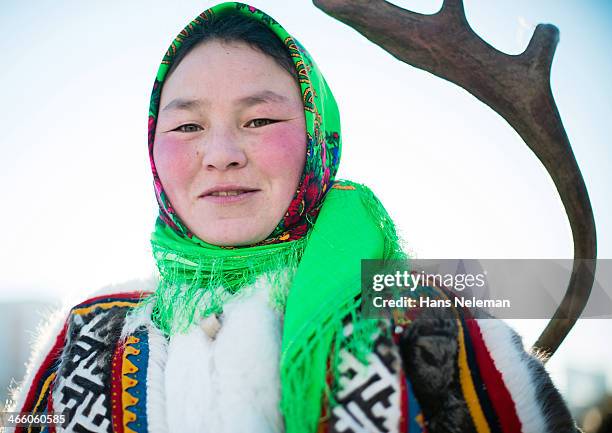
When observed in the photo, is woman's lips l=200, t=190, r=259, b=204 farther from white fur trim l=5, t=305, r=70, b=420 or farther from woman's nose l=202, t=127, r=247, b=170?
white fur trim l=5, t=305, r=70, b=420

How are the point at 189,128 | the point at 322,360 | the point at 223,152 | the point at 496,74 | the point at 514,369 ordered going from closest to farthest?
the point at 322,360 < the point at 514,369 < the point at 223,152 < the point at 189,128 < the point at 496,74

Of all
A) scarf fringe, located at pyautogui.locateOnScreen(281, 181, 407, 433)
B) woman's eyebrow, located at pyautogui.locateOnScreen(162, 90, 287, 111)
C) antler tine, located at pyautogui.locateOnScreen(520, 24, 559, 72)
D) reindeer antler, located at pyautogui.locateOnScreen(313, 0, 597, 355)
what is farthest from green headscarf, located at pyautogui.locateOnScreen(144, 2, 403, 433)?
antler tine, located at pyautogui.locateOnScreen(520, 24, 559, 72)

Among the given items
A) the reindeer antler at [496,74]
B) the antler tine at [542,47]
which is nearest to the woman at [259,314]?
the reindeer antler at [496,74]

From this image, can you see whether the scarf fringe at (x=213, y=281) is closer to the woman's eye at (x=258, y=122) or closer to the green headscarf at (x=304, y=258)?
the green headscarf at (x=304, y=258)

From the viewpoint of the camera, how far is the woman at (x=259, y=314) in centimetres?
114

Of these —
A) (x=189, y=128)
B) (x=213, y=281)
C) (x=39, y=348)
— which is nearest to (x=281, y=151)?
(x=189, y=128)

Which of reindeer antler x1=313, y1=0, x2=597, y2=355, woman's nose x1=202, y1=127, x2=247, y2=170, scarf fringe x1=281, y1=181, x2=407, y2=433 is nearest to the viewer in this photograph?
scarf fringe x1=281, y1=181, x2=407, y2=433

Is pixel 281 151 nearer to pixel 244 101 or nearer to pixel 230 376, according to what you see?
pixel 244 101

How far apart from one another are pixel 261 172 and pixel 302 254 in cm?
26

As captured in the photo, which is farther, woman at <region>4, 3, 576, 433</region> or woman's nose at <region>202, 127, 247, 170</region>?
woman's nose at <region>202, 127, 247, 170</region>

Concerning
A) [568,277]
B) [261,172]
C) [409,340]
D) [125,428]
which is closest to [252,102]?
[261,172]

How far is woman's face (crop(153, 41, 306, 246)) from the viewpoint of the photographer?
4.57 ft

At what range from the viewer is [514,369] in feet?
4.07

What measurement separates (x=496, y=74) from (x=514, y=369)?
1003mm
